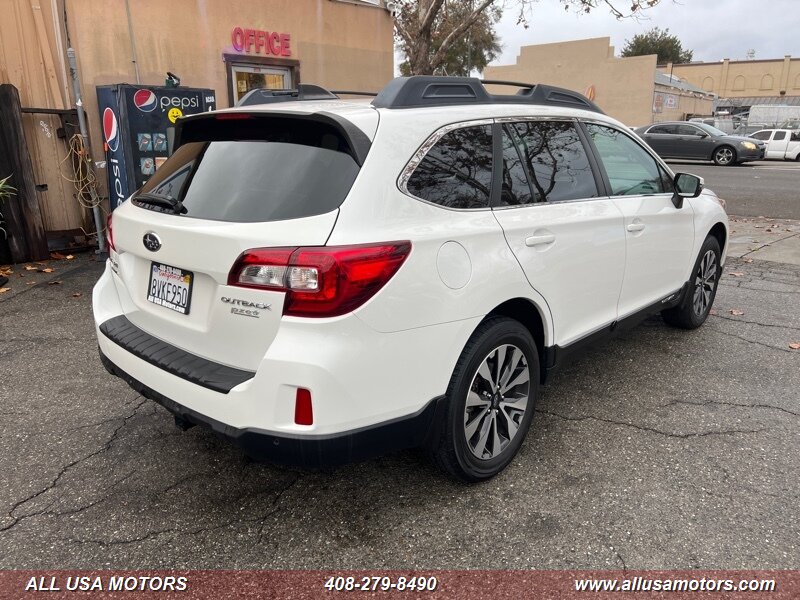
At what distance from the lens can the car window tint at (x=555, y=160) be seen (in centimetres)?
312

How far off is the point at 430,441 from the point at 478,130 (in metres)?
1.45

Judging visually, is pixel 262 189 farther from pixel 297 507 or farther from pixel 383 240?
pixel 297 507

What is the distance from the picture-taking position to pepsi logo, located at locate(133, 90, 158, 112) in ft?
22.7

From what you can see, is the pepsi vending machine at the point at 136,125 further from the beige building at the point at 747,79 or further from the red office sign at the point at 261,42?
the beige building at the point at 747,79

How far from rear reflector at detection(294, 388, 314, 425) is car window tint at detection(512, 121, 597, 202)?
5.32 ft

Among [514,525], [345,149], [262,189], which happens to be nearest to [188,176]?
[262,189]

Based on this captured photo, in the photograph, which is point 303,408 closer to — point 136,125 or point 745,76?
point 136,125

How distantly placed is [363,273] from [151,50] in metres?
7.21

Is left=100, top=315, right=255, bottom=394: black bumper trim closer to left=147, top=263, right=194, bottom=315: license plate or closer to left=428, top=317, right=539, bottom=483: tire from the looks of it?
left=147, top=263, right=194, bottom=315: license plate

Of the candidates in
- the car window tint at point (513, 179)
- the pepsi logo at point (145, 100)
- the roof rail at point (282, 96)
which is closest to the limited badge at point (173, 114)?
the pepsi logo at point (145, 100)

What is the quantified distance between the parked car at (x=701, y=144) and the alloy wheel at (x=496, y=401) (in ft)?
77.1

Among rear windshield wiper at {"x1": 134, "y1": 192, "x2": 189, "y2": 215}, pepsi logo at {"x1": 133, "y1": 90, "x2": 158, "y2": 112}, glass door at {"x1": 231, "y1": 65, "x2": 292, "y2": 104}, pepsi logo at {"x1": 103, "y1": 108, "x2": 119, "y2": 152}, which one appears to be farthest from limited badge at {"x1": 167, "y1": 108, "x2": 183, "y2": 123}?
rear windshield wiper at {"x1": 134, "y1": 192, "x2": 189, "y2": 215}

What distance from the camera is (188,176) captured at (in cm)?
277

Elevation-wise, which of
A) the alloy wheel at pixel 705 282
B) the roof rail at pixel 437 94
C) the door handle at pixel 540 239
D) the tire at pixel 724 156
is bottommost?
the tire at pixel 724 156
